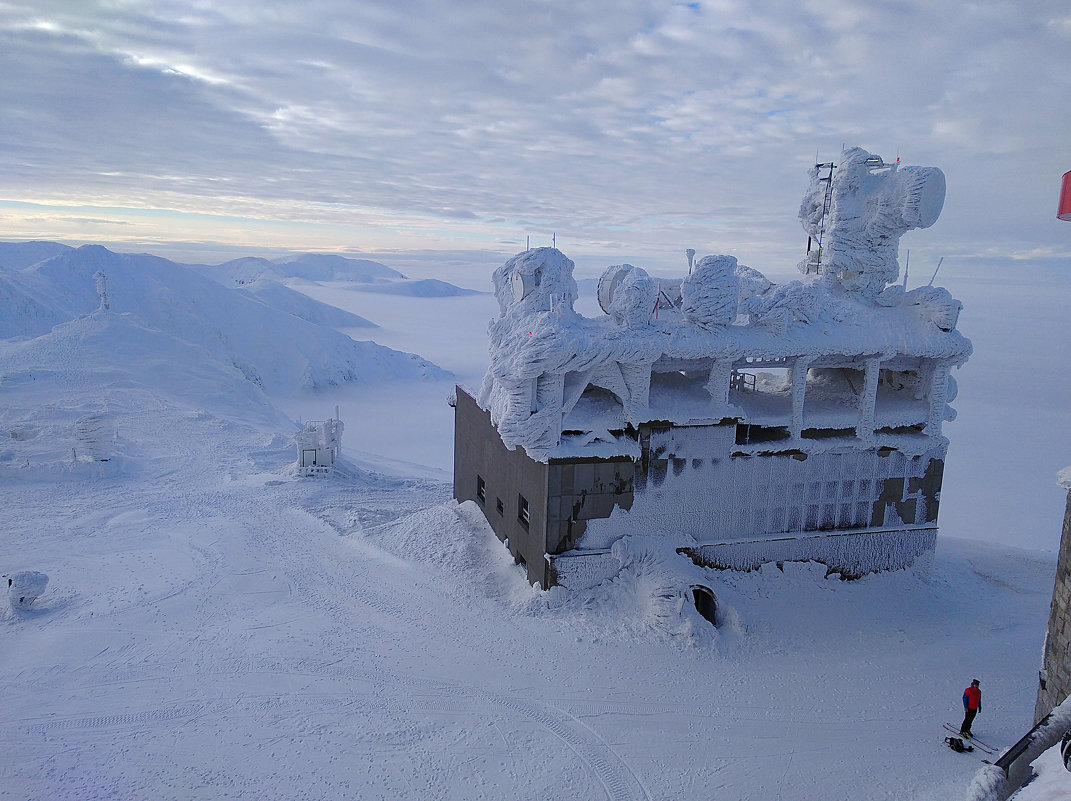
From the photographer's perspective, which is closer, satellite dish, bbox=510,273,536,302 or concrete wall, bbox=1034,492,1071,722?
concrete wall, bbox=1034,492,1071,722

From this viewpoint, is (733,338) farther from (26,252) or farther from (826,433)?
(26,252)

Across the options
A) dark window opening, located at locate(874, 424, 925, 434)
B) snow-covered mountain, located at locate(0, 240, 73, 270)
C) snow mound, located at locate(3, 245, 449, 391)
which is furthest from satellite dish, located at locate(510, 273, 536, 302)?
snow-covered mountain, located at locate(0, 240, 73, 270)

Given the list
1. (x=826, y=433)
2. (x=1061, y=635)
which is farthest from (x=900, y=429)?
(x=1061, y=635)

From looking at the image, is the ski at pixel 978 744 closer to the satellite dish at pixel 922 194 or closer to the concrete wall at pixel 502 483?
the concrete wall at pixel 502 483

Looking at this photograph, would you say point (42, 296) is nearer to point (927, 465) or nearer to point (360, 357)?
point (360, 357)

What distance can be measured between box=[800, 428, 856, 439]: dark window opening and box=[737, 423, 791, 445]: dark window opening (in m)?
0.53

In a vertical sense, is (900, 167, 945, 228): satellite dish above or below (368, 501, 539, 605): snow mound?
above

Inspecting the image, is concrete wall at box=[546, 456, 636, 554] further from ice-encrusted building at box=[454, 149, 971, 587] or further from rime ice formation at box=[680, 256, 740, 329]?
rime ice formation at box=[680, 256, 740, 329]

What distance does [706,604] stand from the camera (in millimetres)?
15781

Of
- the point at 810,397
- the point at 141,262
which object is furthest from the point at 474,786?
the point at 141,262

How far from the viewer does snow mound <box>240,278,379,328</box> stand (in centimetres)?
8819

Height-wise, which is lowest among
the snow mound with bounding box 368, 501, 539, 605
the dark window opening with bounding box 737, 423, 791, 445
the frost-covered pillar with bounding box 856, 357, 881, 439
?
the snow mound with bounding box 368, 501, 539, 605

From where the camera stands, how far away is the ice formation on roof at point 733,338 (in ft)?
50.9

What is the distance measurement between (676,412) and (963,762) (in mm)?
8272
